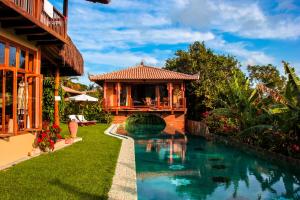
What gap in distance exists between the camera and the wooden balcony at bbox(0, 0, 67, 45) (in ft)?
26.6

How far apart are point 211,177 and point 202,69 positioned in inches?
1042

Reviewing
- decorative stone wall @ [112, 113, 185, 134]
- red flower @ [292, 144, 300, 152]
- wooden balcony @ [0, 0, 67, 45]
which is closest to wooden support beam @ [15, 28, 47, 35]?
wooden balcony @ [0, 0, 67, 45]

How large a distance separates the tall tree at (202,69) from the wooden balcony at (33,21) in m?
17.4

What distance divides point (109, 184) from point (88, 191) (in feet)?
2.86

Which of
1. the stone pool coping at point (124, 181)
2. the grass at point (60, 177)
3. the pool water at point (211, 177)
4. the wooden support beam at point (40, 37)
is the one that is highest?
the wooden support beam at point (40, 37)

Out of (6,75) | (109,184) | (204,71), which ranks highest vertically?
(204,71)

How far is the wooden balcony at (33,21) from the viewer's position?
8.11 metres

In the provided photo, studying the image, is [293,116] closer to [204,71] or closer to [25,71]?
[25,71]

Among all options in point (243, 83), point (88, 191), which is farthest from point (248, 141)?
point (88, 191)

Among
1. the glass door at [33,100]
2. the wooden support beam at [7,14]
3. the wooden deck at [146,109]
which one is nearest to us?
the wooden support beam at [7,14]

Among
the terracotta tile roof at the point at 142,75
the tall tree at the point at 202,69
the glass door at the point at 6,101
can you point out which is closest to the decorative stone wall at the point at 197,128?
the tall tree at the point at 202,69

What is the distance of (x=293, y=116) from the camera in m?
11.8

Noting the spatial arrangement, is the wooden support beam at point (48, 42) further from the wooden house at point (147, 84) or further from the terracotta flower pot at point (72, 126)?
the wooden house at point (147, 84)

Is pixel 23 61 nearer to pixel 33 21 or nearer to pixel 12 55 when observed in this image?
pixel 12 55
